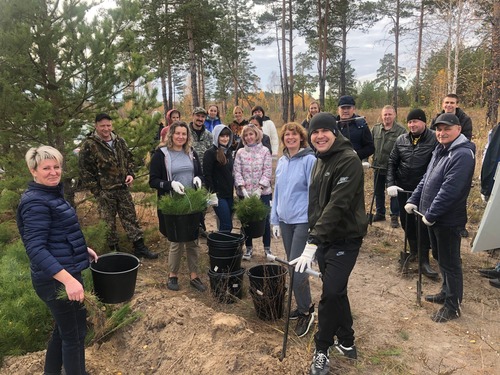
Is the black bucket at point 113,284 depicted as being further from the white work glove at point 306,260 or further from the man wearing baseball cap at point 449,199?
the man wearing baseball cap at point 449,199

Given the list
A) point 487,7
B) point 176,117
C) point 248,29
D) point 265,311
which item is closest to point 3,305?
point 265,311

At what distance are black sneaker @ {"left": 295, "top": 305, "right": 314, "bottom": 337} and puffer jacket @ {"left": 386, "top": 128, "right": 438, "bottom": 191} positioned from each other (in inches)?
91.9

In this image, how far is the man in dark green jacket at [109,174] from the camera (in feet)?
14.4

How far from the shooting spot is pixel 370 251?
533 centimetres

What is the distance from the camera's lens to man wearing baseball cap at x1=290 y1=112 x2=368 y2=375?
246 cm

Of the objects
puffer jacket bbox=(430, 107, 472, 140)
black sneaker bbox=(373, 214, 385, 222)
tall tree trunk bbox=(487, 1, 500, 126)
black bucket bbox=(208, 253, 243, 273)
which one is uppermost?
tall tree trunk bbox=(487, 1, 500, 126)

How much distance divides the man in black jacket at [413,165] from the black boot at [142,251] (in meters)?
3.24

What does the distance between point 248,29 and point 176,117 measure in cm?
2343

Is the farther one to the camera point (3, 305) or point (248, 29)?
point (248, 29)

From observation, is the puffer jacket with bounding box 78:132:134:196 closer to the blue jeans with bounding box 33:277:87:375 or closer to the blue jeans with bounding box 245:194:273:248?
the blue jeans with bounding box 245:194:273:248

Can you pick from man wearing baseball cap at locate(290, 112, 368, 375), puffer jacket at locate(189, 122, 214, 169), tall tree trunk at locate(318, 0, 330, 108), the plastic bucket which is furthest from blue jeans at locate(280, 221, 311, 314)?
tall tree trunk at locate(318, 0, 330, 108)

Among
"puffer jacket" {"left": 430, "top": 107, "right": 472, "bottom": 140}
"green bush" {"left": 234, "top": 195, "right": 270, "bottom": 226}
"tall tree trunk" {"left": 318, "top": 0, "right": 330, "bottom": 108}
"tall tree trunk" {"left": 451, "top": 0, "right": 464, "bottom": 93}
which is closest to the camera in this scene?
"green bush" {"left": 234, "top": 195, "right": 270, "bottom": 226}

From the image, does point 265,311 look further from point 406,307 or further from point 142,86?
point 142,86

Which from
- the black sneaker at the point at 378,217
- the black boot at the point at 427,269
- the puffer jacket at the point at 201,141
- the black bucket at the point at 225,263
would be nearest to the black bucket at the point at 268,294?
the black bucket at the point at 225,263
